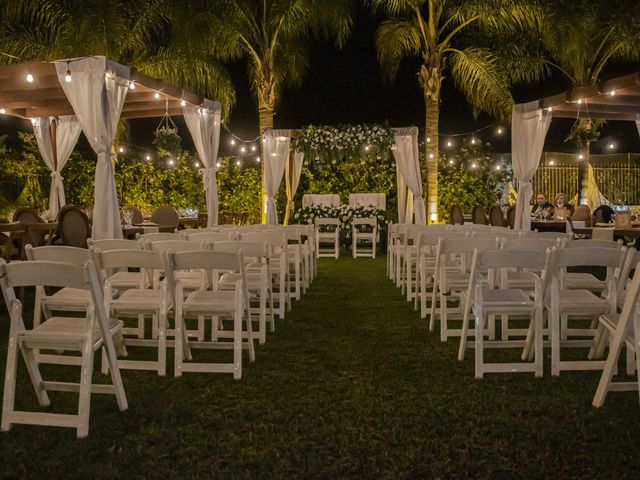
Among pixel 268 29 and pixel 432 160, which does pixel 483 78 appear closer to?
pixel 432 160

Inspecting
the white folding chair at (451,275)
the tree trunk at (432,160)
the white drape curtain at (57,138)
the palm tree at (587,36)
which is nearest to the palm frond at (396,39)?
the tree trunk at (432,160)

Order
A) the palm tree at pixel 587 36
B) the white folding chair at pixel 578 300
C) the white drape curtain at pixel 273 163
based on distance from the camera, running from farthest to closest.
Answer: the white drape curtain at pixel 273 163 → the palm tree at pixel 587 36 → the white folding chair at pixel 578 300

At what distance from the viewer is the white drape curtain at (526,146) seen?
37.0ft

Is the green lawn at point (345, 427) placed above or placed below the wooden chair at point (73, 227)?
below

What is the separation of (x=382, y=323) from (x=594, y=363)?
8.45 ft

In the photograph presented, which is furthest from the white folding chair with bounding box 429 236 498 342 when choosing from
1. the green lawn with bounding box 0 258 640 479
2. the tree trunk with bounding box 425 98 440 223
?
the tree trunk with bounding box 425 98 440 223

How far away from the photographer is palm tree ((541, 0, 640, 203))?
1429 cm

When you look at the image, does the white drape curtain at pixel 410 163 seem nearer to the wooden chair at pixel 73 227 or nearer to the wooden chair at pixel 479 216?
the wooden chair at pixel 479 216

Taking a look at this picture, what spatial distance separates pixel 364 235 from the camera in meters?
14.8

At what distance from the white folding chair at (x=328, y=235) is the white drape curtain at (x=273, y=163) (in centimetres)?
102

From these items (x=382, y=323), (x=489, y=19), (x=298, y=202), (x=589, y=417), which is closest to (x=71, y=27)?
(x=298, y=202)

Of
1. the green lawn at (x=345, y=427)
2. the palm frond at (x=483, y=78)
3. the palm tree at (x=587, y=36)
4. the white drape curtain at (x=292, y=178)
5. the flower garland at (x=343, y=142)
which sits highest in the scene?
the palm tree at (x=587, y=36)

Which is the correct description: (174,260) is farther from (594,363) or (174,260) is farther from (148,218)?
(148,218)

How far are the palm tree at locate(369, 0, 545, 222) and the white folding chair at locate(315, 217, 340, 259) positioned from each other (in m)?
2.73
